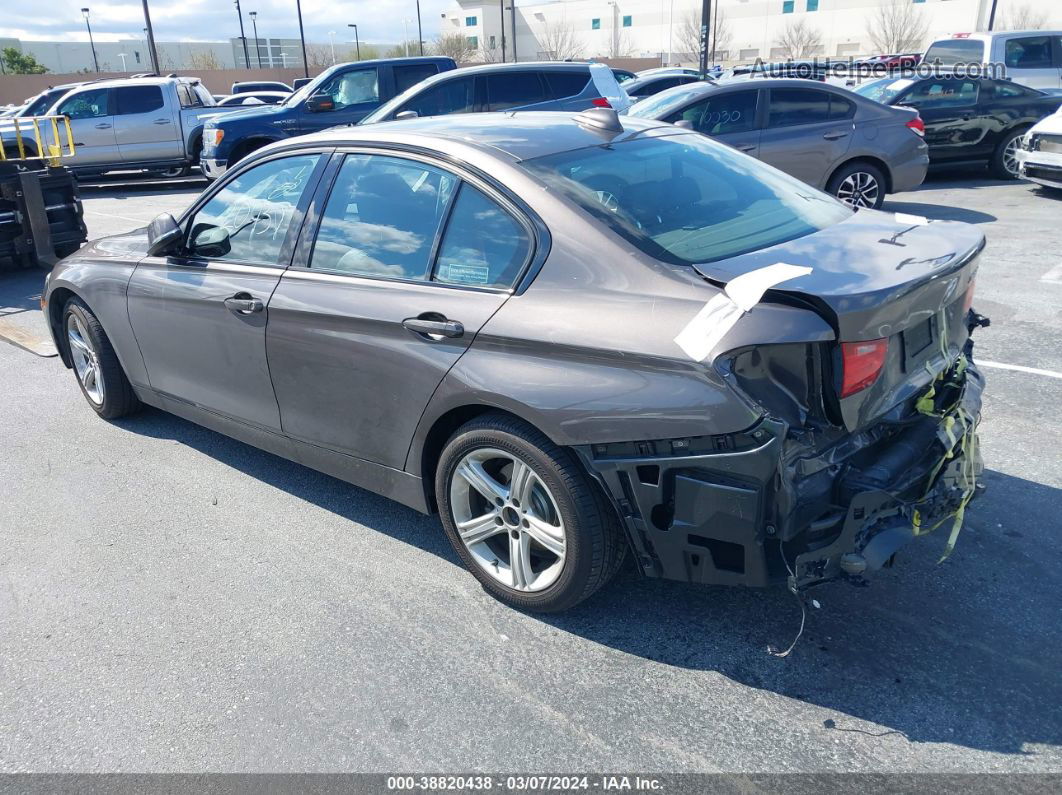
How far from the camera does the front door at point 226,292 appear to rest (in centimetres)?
384

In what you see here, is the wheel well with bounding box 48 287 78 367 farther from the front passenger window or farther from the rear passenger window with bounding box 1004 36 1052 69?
the rear passenger window with bounding box 1004 36 1052 69

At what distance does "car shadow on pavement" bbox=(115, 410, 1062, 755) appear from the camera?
263cm

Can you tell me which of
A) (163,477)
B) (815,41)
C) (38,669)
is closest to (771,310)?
(38,669)

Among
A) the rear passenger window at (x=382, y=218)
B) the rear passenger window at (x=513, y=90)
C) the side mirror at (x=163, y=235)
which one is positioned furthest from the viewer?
the rear passenger window at (x=513, y=90)

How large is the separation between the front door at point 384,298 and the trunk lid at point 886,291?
33.1 inches

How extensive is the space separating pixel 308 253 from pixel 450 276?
32.5 inches

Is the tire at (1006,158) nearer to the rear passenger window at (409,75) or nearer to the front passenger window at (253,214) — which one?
the rear passenger window at (409,75)

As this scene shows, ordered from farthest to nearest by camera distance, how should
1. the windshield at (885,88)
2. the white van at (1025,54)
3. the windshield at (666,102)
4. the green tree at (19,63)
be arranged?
the green tree at (19,63)
the white van at (1025,54)
the windshield at (885,88)
the windshield at (666,102)

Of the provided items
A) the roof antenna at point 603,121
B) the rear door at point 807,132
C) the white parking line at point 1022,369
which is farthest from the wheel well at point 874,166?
the roof antenna at point 603,121

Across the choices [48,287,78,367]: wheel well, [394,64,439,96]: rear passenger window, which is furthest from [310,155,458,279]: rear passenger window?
[394,64,439,96]: rear passenger window

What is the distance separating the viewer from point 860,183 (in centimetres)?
1015

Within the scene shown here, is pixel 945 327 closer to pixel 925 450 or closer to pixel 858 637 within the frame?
pixel 925 450

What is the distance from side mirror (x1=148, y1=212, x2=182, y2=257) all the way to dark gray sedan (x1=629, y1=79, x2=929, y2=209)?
706cm

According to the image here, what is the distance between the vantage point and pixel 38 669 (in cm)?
306
